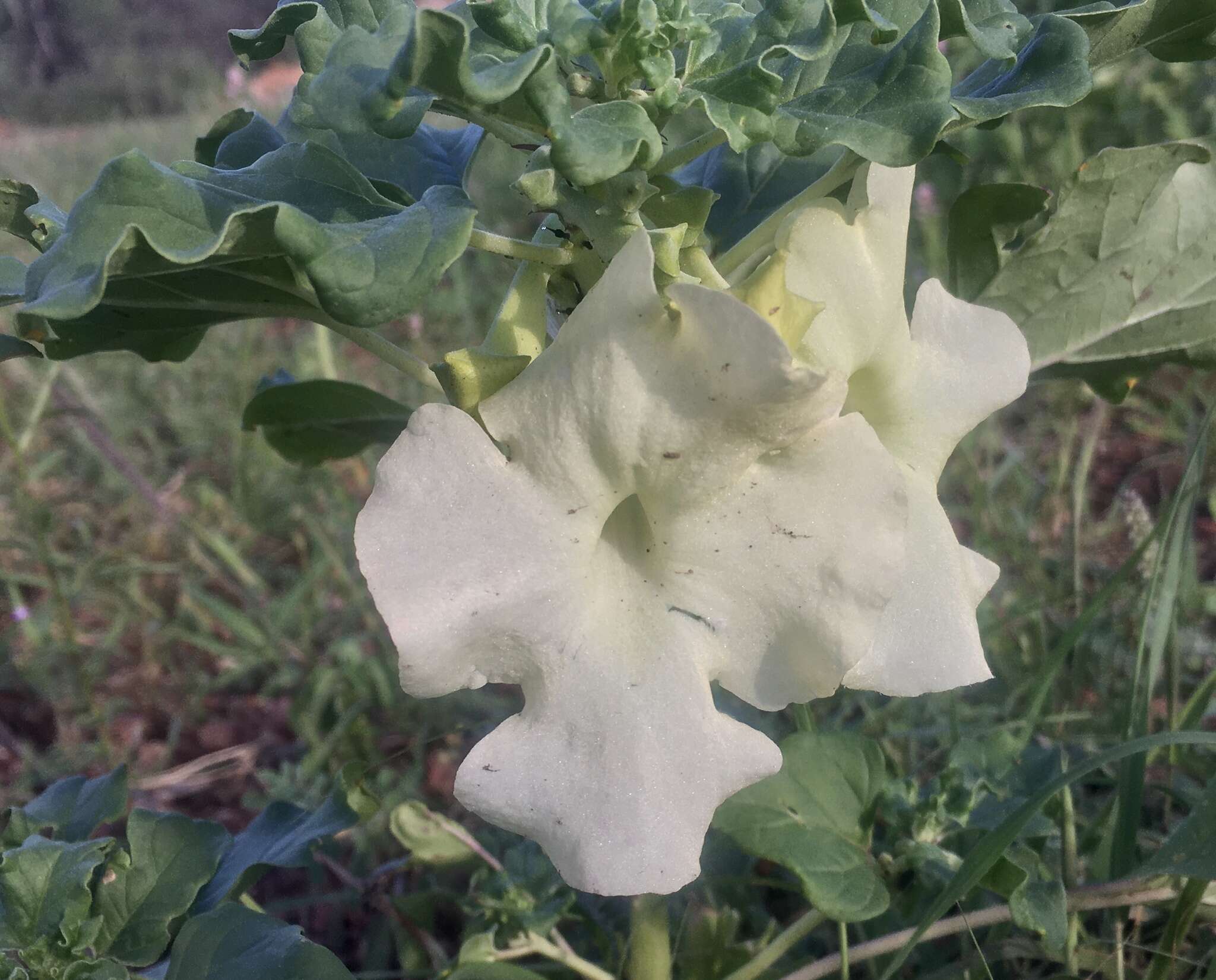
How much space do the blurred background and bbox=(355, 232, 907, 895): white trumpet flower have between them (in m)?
0.50

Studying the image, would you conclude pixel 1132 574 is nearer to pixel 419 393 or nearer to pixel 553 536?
pixel 553 536

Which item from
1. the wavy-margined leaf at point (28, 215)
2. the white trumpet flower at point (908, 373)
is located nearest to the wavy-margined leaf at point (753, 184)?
the white trumpet flower at point (908, 373)

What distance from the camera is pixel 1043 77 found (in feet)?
2.67

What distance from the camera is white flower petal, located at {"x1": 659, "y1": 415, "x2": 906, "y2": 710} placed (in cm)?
72

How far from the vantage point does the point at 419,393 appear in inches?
101

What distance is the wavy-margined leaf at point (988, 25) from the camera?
0.79 meters

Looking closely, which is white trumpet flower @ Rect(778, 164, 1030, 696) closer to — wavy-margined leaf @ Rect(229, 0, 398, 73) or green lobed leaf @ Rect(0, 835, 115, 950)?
wavy-margined leaf @ Rect(229, 0, 398, 73)

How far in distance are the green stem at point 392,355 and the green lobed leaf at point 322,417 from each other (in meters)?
0.20

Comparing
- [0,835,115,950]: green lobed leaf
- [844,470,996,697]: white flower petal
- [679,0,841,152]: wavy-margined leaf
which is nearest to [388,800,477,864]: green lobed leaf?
[0,835,115,950]: green lobed leaf

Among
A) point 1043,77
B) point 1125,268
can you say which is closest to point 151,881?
point 1043,77

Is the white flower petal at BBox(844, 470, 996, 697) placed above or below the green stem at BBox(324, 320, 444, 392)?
below

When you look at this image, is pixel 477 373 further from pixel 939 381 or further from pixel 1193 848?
pixel 1193 848


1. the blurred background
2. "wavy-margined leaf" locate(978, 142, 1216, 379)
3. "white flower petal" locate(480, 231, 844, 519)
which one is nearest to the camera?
"white flower petal" locate(480, 231, 844, 519)

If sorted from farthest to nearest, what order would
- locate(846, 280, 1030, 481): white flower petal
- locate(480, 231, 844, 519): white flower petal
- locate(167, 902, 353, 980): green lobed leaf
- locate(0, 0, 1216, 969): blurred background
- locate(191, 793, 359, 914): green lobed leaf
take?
locate(0, 0, 1216, 969): blurred background → locate(191, 793, 359, 914): green lobed leaf → locate(846, 280, 1030, 481): white flower petal → locate(167, 902, 353, 980): green lobed leaf → locate(480, 231, 844, 519): white flower petal
